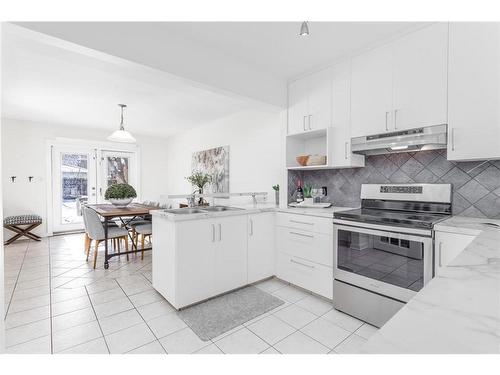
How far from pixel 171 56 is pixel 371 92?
181cm

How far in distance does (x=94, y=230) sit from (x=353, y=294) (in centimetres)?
333

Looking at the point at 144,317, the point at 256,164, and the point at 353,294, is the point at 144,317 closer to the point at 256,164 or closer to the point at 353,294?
the point at 353,294

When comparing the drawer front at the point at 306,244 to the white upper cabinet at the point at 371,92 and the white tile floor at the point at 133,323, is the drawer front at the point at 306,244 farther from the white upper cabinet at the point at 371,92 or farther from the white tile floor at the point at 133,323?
the white upper cabinet at the point at 371,92

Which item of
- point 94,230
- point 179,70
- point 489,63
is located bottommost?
point 94,230

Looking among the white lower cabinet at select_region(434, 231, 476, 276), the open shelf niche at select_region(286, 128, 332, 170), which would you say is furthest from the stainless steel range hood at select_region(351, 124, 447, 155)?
the white lower cabinet at select_region(434, 231, 476, 276)

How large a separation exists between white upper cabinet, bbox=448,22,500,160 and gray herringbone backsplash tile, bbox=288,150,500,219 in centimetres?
31

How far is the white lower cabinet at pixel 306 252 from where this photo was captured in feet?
→ 7.71

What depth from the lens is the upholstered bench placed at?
4538mm

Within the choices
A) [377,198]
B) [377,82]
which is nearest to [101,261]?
[377,198]

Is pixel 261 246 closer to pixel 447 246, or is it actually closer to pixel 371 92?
pixel 447 246

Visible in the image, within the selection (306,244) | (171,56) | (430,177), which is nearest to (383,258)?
(306,244)

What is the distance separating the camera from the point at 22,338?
73.7 inches

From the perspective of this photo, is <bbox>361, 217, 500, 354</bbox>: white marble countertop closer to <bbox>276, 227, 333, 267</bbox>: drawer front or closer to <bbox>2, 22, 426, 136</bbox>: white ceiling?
<bbox>276, 227, 333, 267</bbox>: drawer front
